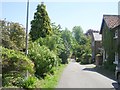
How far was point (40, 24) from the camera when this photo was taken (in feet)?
150

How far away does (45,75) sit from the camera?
23.3 m

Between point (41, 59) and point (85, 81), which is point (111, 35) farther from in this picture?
point (41, 59)

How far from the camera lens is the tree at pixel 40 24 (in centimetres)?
4448

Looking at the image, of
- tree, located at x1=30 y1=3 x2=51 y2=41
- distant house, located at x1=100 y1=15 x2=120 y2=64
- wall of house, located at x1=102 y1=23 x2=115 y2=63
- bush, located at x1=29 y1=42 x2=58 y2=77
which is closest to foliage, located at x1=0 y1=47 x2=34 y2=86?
bush, located at x1=29 y1=42 x2=58 y2=77

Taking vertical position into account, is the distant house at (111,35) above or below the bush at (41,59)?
above

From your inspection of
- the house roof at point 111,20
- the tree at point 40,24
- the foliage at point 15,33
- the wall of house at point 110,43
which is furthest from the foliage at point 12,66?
the tree at point 40,24

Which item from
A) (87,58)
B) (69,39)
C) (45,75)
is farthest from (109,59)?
(69,39)

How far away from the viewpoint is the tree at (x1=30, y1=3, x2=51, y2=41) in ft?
146

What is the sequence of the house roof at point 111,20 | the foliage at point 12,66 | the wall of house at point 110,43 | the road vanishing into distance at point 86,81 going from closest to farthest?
the foliage at point 12,66 → the road vanishing into distance at point 86,81 → the wall of house at point 110,43 → the house roof at point 111,20

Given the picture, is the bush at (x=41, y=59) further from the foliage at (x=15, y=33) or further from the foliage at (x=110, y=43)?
the foliage at (x=110, y=43)

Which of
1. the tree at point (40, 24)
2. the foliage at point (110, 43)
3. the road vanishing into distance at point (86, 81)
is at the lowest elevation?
the road vanishing into distance at point (86, 81)

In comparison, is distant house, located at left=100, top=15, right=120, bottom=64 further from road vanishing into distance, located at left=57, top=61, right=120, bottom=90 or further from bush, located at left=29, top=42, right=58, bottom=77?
bush, located at left=29, top=42, right=58, bottom=77

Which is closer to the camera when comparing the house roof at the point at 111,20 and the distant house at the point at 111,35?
the distant house at the point at 111,35

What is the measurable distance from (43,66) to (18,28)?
467 cm
